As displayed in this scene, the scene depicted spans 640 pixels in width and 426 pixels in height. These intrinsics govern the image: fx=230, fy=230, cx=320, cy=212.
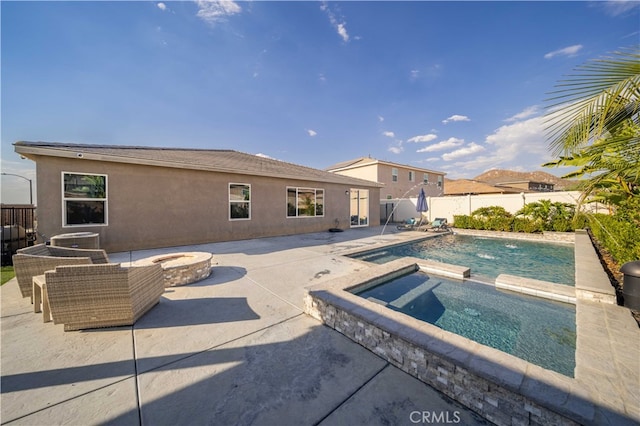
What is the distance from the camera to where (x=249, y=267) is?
20.3ft

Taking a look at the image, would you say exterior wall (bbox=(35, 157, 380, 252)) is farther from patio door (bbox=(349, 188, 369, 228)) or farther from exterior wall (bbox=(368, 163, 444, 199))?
exterior wall (bbox=(368, 163, 444, 199))

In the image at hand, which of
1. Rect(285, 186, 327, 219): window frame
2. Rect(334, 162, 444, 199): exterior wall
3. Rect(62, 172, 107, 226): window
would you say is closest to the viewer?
Rect(62, 172, 107, 226): window

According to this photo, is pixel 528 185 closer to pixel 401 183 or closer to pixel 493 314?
pixel 401 183

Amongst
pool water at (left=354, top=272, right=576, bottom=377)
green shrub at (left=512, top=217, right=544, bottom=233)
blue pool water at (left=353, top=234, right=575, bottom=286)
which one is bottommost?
pool water at (left=354, top=272, right=576, bottom=377)

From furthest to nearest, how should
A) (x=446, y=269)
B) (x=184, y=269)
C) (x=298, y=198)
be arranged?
(x=298, y=198) → (x=446, y=269) → (x=184, y=269)

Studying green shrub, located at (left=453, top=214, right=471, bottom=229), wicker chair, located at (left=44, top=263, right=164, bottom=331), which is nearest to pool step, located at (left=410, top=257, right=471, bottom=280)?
wicker chair, located at (left=44, top=263, right=164, bottom=331)

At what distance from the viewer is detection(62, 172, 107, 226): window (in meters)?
7.06

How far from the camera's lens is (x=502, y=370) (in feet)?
6.48

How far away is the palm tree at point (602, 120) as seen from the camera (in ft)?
6.64

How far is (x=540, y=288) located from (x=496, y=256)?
447 centimetres

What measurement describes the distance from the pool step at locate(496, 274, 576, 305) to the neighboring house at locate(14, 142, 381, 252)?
9125mm

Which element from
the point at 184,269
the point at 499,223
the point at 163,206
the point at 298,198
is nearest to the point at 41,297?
the point at 184,269

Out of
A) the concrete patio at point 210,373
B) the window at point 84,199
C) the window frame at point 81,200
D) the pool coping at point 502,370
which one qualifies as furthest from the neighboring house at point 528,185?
the window at point 84,199

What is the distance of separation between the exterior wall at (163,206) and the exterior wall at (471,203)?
11.8 metres
